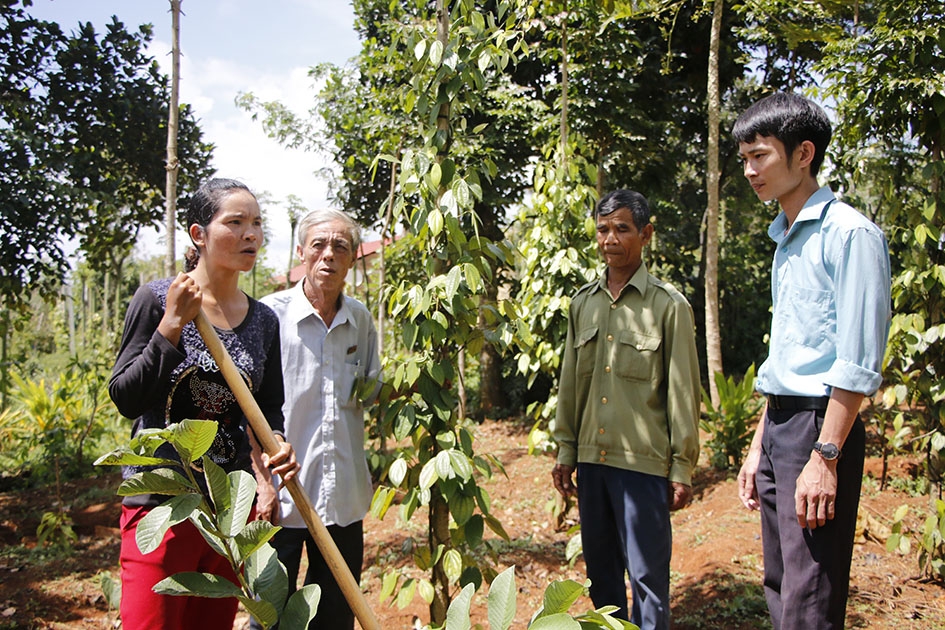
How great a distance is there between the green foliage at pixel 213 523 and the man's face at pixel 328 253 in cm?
146

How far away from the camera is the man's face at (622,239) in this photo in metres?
2.34

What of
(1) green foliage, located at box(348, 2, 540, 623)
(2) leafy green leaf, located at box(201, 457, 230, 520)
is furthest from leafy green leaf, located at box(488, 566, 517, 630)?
(1) green foliage, located at box(348, 2, 540, 623)

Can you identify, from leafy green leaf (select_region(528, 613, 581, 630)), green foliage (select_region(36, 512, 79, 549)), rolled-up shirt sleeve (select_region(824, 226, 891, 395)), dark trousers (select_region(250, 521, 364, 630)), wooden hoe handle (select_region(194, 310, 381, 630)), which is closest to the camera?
leafy green leaf (select_region(528, 613, 581, 630))

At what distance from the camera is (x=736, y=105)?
9.80 meters

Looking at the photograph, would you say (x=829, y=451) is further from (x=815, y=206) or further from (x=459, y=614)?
(x=459, y=614)

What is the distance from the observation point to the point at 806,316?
164 centimetres

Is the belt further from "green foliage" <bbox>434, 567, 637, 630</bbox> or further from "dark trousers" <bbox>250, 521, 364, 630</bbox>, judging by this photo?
"dark trousers" <bbox>250, 521, 364, 630</bbox>

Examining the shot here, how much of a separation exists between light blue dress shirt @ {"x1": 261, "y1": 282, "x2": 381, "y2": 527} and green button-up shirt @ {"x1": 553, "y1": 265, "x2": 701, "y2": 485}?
2.51 feet

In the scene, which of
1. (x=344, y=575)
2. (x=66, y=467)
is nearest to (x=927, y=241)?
(x=344, y=575)

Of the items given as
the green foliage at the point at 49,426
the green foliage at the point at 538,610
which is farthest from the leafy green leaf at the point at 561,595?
the green foliage at the point at 49,426

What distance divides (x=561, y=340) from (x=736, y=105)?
765 cm

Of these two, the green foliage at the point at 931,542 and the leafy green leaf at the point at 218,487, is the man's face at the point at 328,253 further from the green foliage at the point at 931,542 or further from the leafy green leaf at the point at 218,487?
the green foliage at the point at 931,542

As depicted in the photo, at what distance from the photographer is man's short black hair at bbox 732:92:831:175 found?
5.34 feet

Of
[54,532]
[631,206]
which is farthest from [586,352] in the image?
[54,532]
